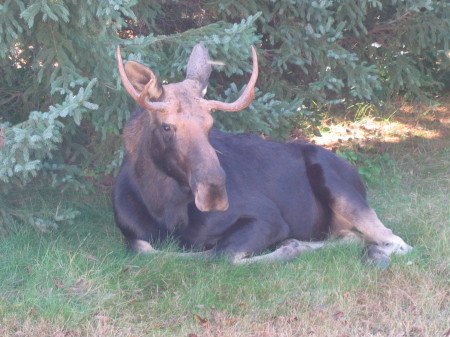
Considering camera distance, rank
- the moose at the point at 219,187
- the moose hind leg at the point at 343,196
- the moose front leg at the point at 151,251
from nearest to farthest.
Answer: the moose at the point at 219,187 < the moose front leg at the point at 151,251 < the moose hind leg at the point at 343,196

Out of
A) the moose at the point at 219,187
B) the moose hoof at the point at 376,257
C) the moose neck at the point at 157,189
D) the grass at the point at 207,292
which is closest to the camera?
the grass at the point at 207,292

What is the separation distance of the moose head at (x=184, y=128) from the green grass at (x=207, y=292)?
658mm

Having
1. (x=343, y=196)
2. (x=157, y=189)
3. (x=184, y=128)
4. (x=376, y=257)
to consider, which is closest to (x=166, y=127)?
(x=184, y=128)

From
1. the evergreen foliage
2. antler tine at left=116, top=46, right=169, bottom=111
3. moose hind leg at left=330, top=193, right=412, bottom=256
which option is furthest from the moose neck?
moose hind leg at left=330, top=193, right=412, bottom=256

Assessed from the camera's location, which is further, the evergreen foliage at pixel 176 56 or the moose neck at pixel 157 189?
the moose neck at pixel 157 189

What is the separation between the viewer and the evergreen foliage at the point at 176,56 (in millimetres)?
5953

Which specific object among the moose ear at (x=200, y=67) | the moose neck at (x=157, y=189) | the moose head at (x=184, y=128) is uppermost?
the moose ear at (x=200, y=67)

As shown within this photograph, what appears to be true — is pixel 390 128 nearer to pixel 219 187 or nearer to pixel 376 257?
pixel 376 257

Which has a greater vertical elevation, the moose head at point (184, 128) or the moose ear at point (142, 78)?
the moose ear at point (142, 78)

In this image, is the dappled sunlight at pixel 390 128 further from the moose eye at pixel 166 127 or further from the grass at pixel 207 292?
the moose eye at pixel 166 127

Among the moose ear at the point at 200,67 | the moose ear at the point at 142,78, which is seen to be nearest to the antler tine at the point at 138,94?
the moose ear at the point at 142,78

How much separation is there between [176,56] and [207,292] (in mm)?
2874

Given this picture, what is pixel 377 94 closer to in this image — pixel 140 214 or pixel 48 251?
pixel 140 214

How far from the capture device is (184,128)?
18.5 feet
